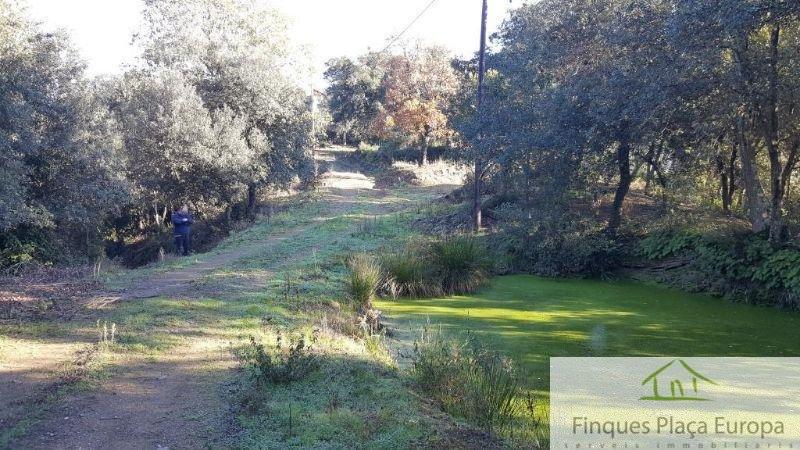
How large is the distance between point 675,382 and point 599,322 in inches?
134

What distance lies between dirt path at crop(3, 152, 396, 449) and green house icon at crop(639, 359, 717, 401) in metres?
4.03

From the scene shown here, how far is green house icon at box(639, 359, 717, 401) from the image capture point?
600 cm

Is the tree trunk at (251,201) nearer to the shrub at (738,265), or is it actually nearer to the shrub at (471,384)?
the shrub at (738,265)

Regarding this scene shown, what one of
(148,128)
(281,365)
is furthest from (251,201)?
(281,365)

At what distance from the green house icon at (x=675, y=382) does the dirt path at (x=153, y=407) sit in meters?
4.03

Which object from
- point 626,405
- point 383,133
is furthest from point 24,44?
point 383,133

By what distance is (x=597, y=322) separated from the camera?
974 centimetres

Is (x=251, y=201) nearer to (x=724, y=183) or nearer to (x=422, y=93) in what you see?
(x=422, y=93)

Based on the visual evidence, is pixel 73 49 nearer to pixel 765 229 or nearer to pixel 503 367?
pixel 503 367

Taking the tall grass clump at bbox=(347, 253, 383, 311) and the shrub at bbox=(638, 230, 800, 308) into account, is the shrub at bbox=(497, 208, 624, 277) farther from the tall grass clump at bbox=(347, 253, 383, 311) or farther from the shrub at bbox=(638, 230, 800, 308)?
the tall grass clump at bbox=(347, 253, 383, 311)

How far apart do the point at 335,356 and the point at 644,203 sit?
45.4ft

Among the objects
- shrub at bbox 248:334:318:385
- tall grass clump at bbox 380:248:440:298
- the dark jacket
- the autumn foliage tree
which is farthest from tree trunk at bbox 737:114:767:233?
the autumn foliage tree

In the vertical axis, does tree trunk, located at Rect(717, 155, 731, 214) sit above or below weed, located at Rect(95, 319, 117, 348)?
above

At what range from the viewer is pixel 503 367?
6062mm
